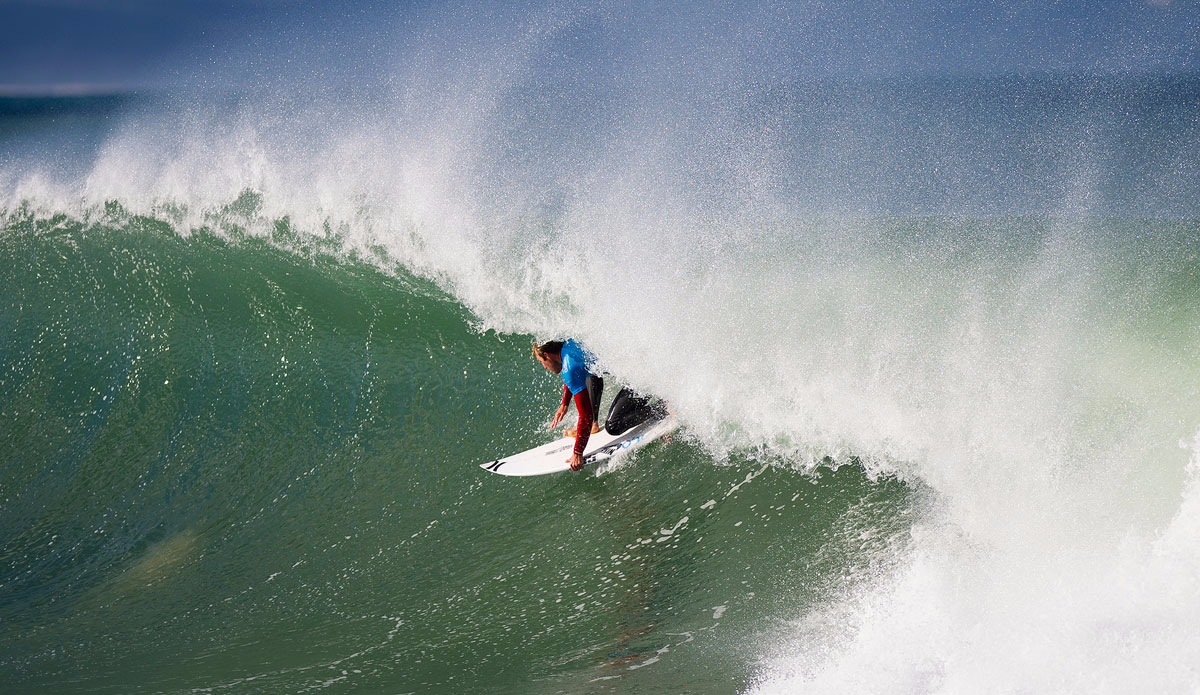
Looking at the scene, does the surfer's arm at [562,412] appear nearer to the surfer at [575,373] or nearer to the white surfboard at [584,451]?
the white surfboard at [584,451]

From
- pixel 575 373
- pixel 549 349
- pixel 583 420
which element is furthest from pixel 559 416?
pixel 549 349

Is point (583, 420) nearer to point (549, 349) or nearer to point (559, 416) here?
point (549, 349)

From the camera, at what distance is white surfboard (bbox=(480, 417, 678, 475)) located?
5.74m

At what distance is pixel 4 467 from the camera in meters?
6.86

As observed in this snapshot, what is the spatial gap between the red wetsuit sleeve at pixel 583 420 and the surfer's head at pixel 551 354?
0.22 m

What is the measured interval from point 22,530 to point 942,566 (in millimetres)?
6269

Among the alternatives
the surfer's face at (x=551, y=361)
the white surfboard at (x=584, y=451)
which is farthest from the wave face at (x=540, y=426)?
the surfer's face at (x=551, y=361)

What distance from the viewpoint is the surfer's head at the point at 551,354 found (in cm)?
518

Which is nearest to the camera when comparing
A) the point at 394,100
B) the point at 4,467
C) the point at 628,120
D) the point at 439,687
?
the point at 439,687

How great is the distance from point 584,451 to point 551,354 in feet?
2.77

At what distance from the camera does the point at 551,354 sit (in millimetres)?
5219

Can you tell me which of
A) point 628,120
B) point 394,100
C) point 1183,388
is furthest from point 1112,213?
point 394,100

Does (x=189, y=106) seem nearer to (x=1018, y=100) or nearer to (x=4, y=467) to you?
(x=4, y=467)

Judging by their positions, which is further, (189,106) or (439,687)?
(189,106)
